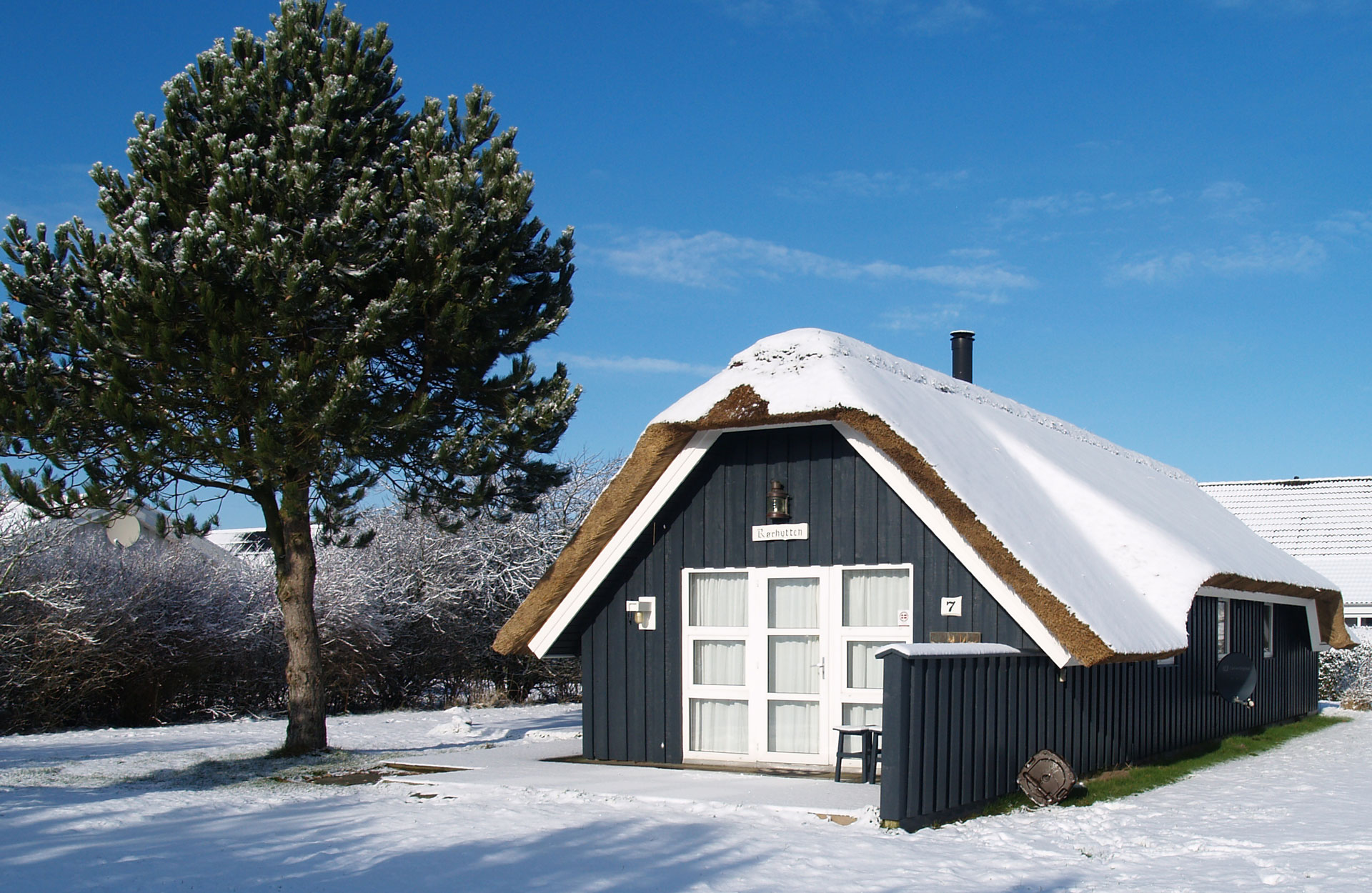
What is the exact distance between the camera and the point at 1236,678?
15.1 m

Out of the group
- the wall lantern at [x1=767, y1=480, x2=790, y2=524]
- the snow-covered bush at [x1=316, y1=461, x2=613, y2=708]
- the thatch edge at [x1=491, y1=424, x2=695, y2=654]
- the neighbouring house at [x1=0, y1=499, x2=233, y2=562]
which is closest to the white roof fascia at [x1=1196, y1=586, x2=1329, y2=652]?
the wall lantern at [x1=767, y1=480, x2=790, y2=524]

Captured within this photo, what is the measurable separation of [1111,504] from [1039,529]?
A: 228 centimetres

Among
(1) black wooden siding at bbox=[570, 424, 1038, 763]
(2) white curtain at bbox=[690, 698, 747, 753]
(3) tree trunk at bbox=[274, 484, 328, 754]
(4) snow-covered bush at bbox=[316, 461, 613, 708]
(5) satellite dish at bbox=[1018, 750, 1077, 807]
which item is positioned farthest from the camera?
(4) snow-covered bush at bbox=[316, 461, 613, 708]

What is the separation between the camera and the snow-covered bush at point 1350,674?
22.7 meters

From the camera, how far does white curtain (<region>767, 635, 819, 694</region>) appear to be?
1185 centimetres

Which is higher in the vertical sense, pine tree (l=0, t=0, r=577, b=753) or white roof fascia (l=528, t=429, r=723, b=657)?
pine tree (l=0, t=0, r=577, b=753)

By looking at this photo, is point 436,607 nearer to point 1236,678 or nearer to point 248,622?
point 248,622

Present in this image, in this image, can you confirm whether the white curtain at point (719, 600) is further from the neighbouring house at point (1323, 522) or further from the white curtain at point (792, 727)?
the neighbouring house at point (1323, 522)

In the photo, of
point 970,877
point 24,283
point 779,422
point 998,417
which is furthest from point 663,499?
point 24,283

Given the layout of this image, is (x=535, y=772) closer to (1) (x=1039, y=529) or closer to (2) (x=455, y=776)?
(2) (x=455, y=776)

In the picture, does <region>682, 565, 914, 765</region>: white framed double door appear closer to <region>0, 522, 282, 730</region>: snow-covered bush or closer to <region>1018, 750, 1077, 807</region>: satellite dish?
<region>1018, 750, 1077, 807</region>: satellite dish

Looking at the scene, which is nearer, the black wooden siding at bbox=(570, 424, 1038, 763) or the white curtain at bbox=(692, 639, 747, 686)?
the black wooden siding at bbox=(570, 424, 1038, 763)

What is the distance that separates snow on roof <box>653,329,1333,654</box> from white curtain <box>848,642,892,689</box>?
6.03ft

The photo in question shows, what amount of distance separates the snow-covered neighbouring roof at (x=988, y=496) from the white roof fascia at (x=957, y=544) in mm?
129
